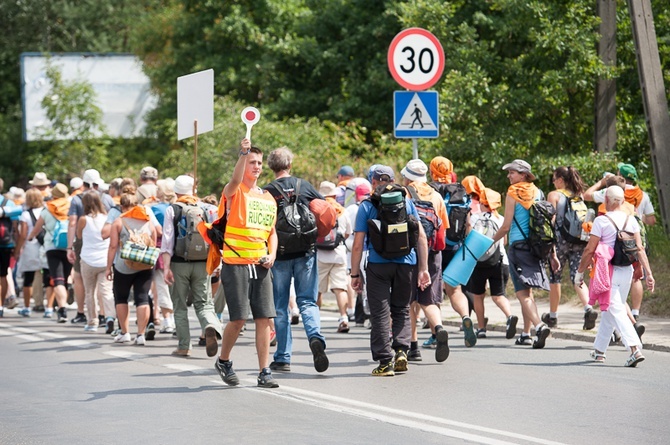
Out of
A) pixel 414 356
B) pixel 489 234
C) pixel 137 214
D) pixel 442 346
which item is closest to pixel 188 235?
pixel 137 214

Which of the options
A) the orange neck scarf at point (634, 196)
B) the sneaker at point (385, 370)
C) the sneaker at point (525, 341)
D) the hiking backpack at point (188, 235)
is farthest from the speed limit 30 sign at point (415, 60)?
the sneaker at point (385, 370)

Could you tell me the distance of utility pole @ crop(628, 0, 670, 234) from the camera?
16.4m

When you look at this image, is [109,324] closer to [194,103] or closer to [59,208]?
[59,208]

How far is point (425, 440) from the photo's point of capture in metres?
7.80

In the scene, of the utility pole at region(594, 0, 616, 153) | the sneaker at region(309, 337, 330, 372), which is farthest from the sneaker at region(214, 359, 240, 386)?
the utility pole at region(594, 0, 616, 153)

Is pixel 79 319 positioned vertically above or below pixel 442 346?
above

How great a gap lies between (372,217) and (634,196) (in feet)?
14.6

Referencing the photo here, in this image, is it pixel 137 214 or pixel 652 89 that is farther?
pixel 652 89

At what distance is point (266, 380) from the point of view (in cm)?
1016

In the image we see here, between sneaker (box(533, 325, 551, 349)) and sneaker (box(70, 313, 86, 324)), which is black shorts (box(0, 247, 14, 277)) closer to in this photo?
sneaker (box(70, 313, 86, 324))

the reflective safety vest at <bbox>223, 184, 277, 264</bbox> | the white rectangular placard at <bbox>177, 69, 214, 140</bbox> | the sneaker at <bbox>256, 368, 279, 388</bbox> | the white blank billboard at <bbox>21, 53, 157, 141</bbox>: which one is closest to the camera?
the reflective safety vest at <bbox>223, 184, 277, 264</bbox>

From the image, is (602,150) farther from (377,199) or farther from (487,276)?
(377,199)

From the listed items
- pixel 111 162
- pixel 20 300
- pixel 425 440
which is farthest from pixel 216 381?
pixel 111 162

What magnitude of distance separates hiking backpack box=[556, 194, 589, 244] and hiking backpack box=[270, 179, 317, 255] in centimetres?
417
